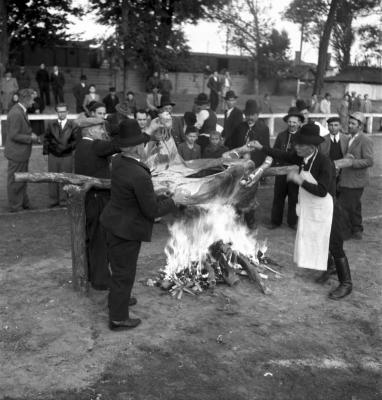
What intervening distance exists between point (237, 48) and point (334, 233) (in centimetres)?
2782

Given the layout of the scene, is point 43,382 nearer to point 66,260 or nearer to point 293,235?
point 66,260

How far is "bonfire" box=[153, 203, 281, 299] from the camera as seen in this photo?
232 inches

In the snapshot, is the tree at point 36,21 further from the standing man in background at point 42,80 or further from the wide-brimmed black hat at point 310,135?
the wide-brimmed black hat at point 310,135

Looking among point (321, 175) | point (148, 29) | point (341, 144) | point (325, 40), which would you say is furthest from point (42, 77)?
point (321, 175)

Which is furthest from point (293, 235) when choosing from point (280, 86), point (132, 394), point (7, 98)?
point (280, 86)

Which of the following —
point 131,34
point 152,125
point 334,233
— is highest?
point 131,34

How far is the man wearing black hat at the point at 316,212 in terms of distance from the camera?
5574mm

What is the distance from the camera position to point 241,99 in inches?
1255

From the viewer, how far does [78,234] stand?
5555mm

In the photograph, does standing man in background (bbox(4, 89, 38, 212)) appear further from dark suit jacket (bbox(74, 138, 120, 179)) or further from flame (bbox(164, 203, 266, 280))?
flame (bbox(164, 203, 266, 280))

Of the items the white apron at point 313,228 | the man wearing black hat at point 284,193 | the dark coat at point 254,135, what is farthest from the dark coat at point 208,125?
the white apron at point 313,228

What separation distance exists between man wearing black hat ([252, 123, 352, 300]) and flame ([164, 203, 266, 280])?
73cm

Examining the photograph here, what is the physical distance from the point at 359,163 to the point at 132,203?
3941 mm

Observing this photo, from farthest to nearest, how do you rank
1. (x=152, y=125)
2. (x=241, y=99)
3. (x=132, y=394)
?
(x=241, y=99) → (x=152, y=125) → (x=132, y=394)
